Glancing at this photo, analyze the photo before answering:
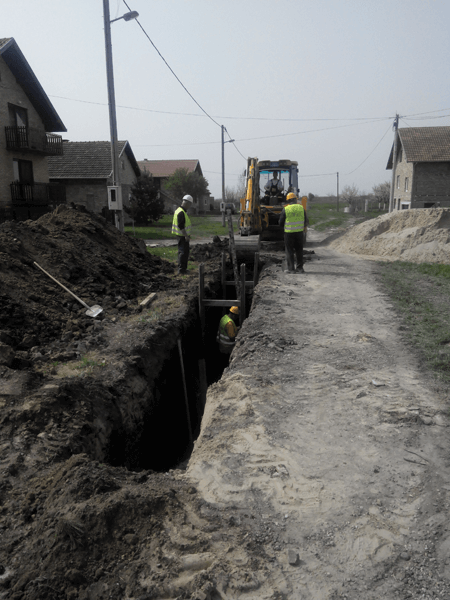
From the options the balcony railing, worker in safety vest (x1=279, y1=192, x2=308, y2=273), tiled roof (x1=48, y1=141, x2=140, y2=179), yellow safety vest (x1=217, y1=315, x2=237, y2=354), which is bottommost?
yellow safety vest (x1=217, y1=315, x2=237, y2=354)

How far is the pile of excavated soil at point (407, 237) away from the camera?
1441cm

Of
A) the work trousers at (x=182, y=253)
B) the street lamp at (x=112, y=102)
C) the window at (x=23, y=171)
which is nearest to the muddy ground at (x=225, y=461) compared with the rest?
the work trousers at (x=182, y=253)

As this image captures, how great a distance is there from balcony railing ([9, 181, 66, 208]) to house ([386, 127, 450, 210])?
71.3 ft

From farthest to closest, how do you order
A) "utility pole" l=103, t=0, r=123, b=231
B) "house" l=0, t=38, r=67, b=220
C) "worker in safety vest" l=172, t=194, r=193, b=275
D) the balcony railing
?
the balcony railing < "house" l=0, t=38, r=67, b=220 < "utility pole" l=103, t=0, r=123, b=231 < "worker in safety vest" l=172, t=194, r=193, b=275

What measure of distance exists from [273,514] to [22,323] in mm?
5306

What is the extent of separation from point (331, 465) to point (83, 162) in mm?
30520

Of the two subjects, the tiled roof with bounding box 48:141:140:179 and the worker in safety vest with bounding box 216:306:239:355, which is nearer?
the worker in safety vest with bounding box 216:306:239:355

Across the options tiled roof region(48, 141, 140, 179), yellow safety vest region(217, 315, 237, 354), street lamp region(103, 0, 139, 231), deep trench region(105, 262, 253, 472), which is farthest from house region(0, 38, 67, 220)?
yellow safety vest region(217, 315, 237, 354)

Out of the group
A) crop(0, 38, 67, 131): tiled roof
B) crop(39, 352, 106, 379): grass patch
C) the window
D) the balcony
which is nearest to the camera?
crop(39, 352, 106, 379): grass patch

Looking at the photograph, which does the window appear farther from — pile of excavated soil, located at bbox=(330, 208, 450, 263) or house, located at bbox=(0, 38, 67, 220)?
pile of excavated soil, located at bbox=(330, 208, 450, 263)

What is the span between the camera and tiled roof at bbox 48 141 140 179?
29859mm

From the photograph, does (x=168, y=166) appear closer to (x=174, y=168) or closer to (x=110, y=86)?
(x=174, y=168)

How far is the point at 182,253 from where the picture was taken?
1212 cm

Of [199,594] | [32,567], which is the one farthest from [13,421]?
[199,594]
